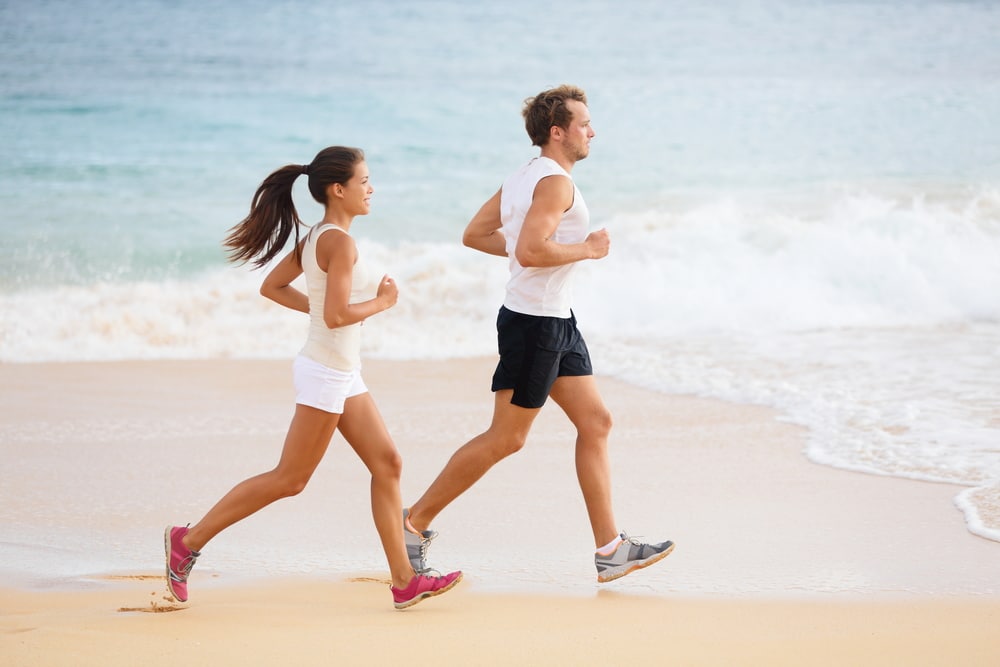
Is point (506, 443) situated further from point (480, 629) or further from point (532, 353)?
point (480, 629)

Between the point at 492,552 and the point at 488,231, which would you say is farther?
the point at 492,552

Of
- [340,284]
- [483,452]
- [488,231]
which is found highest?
[488,231]

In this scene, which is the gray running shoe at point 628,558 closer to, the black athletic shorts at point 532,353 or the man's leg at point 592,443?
the man's leg at point 592,443

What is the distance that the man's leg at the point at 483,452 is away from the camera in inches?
160

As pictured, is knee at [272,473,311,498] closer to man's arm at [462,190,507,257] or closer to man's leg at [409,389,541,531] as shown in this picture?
man's leg at [409,389,541,531]

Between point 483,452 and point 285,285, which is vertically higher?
point 285,285

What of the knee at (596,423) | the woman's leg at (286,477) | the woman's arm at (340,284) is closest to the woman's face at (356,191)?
the woman's arm at (340,284)

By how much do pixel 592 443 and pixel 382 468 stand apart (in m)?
0.84

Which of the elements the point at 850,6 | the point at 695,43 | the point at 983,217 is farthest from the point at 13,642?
the point at 850,6

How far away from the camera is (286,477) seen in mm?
3672

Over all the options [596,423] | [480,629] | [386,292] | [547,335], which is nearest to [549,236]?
[547,335]

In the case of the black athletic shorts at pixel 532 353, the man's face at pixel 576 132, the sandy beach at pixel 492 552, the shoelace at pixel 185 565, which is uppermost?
the man's face at pixel 576 132

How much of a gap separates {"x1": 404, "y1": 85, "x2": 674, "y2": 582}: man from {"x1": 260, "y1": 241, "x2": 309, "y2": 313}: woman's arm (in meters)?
0.72

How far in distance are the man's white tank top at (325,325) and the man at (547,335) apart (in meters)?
0.57
